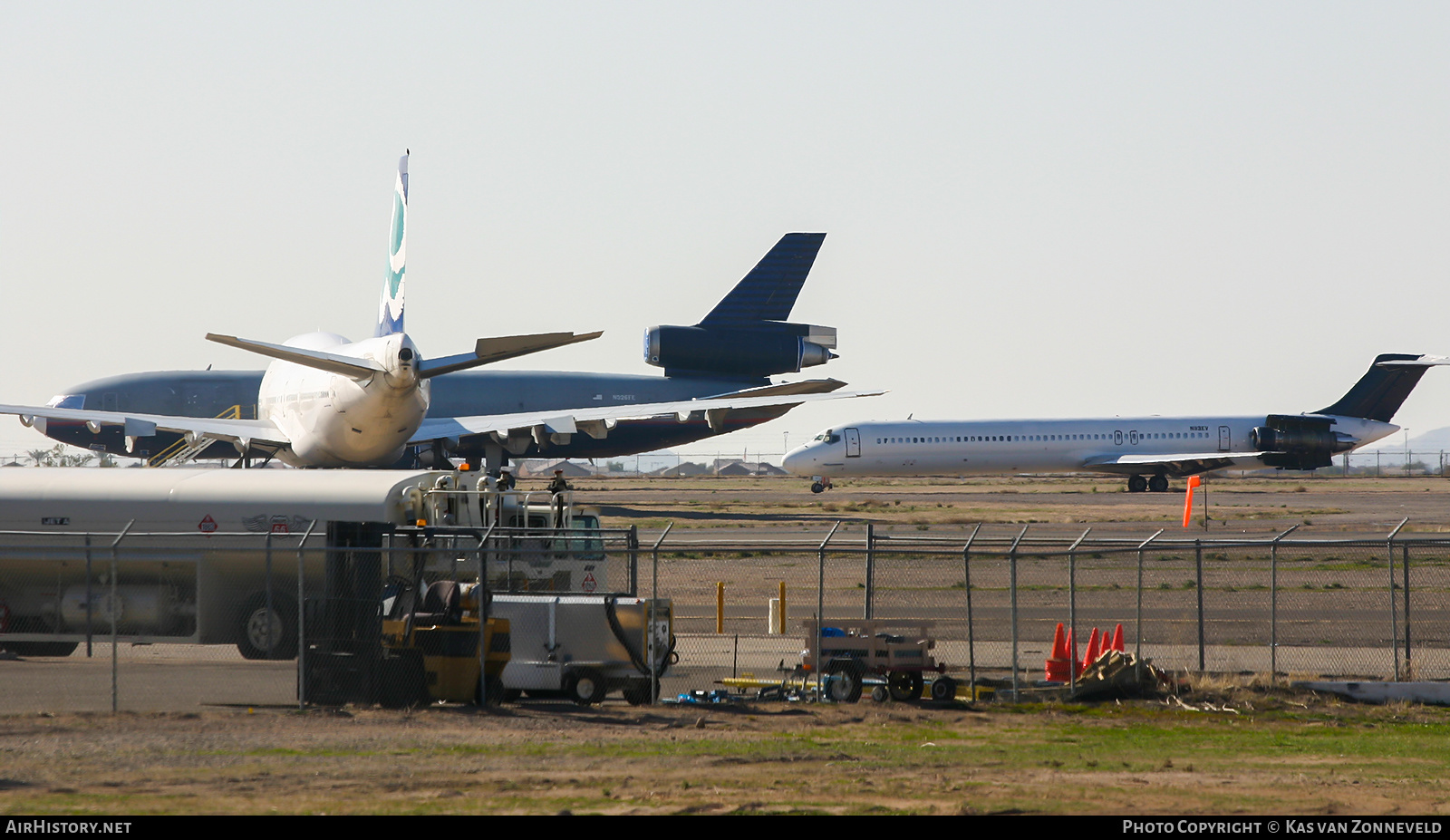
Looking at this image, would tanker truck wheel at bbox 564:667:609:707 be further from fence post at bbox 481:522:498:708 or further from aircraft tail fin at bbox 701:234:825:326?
aircraft tail fin at bbox 701:234:825:326

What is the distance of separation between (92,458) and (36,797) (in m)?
50.2

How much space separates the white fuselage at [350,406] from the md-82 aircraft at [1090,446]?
1381 inches

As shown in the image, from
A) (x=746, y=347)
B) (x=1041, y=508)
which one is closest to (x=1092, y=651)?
(x=1041, y=508)

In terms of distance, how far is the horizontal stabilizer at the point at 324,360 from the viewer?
27.8m

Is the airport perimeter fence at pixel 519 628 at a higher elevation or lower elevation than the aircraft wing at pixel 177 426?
lower

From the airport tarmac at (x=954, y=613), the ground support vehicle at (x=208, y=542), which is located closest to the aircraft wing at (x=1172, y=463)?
the airport tarmac at (x=954, y=613)

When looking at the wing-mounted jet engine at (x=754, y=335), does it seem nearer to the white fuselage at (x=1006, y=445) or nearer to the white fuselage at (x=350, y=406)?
the white fuselage at (x=1006, y=445)

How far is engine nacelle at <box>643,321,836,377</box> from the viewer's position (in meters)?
54.7

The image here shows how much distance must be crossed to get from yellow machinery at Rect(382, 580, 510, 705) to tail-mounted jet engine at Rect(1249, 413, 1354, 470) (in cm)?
6167

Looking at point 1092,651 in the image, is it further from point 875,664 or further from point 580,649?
point 580,649

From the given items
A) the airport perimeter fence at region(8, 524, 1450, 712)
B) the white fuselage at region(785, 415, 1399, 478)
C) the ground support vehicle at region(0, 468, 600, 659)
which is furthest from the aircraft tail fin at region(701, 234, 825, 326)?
the ground support vehicle at region(0, 468, 600, 659)

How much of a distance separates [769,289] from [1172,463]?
23897 mm

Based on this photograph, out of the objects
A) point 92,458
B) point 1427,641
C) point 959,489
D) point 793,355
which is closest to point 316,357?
point 1427,641

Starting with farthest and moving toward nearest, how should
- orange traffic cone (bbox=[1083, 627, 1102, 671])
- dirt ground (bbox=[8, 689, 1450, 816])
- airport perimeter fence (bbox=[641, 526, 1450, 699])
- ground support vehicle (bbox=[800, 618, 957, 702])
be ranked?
airport perimeter fence (bbox=[641, 526, 1450, 699]) → orange traffic cone (bbox=[1083, 627, 1102, 671]) → ground support vehicle (bbox=[800, 618, 957, 702]) → dirt ground (bbox=[8, 689, 1450, 816])
